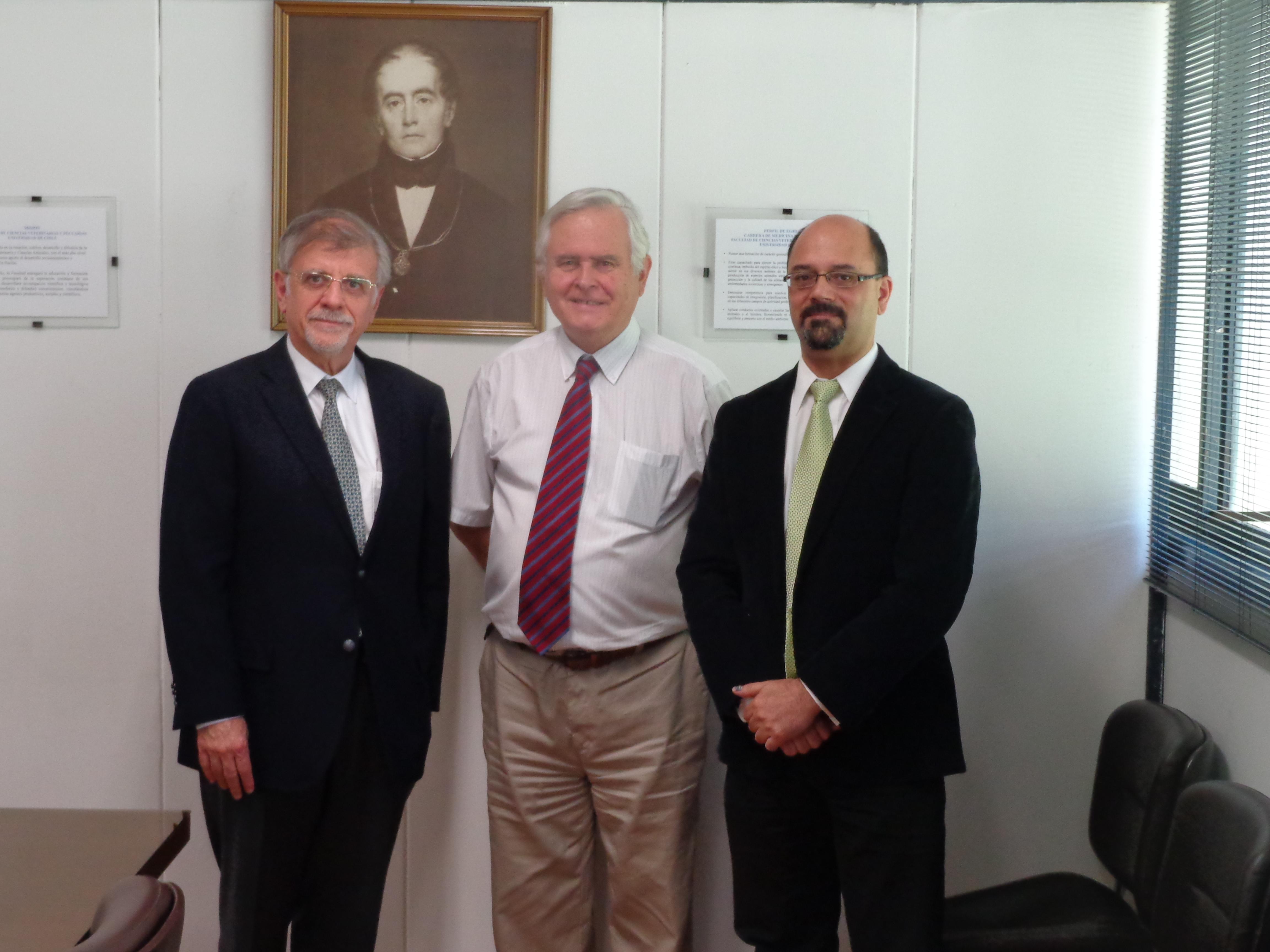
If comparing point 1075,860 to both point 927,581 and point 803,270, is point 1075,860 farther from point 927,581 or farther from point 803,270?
point 803,270

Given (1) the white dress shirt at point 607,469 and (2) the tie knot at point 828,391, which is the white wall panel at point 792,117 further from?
(2) the tie knot at point 828,391

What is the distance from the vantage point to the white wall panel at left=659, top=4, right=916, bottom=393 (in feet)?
8.55

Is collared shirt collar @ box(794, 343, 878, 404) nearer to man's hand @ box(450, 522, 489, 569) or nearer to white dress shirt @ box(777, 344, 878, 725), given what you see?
white dress shirt @ box(777, 344, 878, 725)

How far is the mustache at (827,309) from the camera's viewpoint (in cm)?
205

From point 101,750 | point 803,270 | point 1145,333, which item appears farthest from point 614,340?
point 101,750

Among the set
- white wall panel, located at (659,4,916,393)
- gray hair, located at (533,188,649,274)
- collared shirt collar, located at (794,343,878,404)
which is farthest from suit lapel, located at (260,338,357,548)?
white wall panel, located at (659,4,916,393)

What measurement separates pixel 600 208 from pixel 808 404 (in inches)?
24.1

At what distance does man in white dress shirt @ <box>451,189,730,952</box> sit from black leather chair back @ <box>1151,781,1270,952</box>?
A: 0.94 metres

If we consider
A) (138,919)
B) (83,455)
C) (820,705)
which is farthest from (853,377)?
(83,455)

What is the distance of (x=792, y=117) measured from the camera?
2.62 metres

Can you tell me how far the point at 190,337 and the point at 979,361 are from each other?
1889mm

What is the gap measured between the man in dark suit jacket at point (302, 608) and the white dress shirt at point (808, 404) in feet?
2.37

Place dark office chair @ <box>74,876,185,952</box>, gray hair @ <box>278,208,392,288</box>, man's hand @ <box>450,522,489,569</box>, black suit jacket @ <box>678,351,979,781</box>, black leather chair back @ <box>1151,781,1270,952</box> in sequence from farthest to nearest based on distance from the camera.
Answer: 1. man's hand @ <box>450,522,489,569</box>
2. gray hair @ <box>278,208,392,288</box>
3. black suit jacket @ <box>678,351,979,781</box>
4. black leather chair back @ <box>1151,781,1270,952</box>
5. dark office chair @ <box>74,876,185,952</box>

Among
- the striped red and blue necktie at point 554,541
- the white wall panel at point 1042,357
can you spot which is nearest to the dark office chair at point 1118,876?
the white wall panel at point 1042,357
